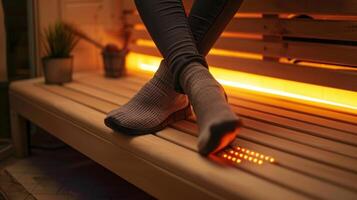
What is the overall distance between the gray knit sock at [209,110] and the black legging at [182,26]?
1.3 inches

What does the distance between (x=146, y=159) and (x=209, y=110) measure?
0.18 meters

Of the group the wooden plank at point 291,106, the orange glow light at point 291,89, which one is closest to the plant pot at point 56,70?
the wooden plank at point 291,106

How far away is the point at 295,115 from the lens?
1.08m

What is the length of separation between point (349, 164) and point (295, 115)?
12.9 inches

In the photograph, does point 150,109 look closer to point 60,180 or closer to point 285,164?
point 285,164

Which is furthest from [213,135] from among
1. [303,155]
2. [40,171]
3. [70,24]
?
[70,24]

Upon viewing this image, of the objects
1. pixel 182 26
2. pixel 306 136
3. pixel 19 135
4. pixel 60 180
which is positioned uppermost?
pixel 182 26

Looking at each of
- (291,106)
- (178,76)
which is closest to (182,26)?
(178,76)

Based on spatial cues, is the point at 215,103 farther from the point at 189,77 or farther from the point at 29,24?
the point at 29,24

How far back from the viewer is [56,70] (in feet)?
4.85

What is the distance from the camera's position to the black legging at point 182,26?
0.87 m

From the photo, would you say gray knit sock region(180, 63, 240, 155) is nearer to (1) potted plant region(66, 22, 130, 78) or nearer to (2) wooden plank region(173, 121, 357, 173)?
(2) wooden plank region(173, 121, 357, 173)

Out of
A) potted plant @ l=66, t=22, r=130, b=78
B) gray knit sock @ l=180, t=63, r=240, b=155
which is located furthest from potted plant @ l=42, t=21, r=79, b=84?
gray knit sock @ l=180, t=63, r=240, b=155

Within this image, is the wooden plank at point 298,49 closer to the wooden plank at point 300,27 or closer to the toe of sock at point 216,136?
the wooden plank at point 300,27
